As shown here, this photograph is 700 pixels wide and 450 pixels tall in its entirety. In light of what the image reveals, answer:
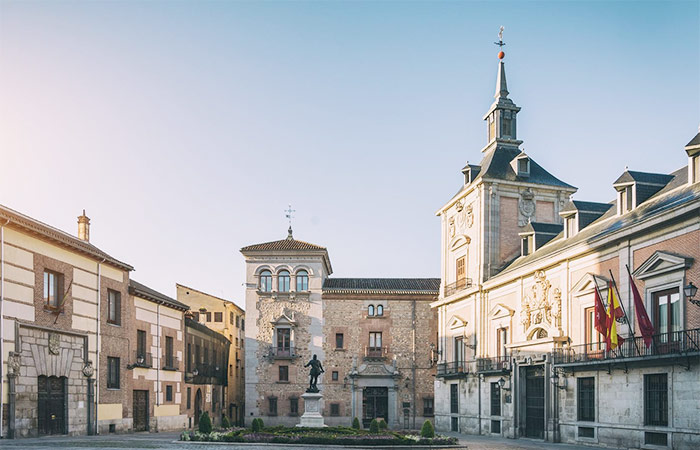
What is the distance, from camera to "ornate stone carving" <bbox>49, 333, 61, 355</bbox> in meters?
28.9

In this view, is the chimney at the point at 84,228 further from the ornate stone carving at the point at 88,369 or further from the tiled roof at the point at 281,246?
the tiled roof at the point at 281,246

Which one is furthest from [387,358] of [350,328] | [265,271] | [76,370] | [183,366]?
[76,370]

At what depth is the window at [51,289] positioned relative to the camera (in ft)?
96.3

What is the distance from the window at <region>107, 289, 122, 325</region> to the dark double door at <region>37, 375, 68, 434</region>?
16.8 ft

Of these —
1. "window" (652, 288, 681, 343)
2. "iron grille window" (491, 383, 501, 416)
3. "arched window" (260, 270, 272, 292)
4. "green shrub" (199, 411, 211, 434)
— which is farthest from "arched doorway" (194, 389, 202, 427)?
"window" (652, 288, 681, 343)

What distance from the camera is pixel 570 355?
32469 millimetres

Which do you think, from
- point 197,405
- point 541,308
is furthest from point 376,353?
point 541,308

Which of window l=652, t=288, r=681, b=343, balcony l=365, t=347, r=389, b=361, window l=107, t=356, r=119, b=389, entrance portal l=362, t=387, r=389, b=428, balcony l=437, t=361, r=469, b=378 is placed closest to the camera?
window l=652, t=288, r=681, b=343

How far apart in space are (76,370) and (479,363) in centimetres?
2168

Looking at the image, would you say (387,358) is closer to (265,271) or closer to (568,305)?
(265,271)

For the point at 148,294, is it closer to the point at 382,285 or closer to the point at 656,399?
the point at 382,285

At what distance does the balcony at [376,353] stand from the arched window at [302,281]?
630 centimetres

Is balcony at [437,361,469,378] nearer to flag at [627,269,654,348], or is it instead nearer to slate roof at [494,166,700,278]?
slate roof at [494,166,700,278]

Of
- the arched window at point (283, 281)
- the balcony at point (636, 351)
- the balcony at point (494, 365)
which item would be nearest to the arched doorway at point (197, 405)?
the arched window at point (283, 281)
